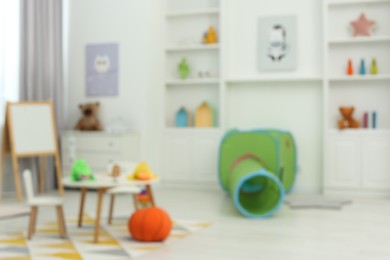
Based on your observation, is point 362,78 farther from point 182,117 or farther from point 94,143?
point 94,143

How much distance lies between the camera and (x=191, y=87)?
662cm

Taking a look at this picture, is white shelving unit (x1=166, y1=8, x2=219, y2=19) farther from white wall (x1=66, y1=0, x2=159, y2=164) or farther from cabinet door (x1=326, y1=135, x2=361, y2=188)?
cabinet door (x1=326, y1=135, x2=361, y2=188)

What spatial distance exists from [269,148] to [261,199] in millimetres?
544

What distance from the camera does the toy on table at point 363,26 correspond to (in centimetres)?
585

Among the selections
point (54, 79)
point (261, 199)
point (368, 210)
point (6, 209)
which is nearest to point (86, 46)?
point (54, 79)

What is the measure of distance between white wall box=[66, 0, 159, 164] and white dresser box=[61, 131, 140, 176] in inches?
8.4

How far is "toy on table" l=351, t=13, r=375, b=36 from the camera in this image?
5852 millimetres

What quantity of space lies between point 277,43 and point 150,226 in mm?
3543

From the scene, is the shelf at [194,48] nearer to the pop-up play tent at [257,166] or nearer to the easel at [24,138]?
the pop-up play tent at [257,166]

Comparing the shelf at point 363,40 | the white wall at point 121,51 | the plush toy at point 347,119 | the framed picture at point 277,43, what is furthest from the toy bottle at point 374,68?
the white wall at point 121,51

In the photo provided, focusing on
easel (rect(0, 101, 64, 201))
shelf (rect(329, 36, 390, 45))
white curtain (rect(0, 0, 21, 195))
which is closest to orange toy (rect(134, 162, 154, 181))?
easel (rect(0, 101, 64, 201))

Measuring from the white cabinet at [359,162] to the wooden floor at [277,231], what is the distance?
325 mm

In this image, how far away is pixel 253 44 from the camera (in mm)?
6371

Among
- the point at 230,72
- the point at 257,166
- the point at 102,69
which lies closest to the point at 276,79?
the point at 230,72
